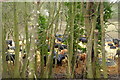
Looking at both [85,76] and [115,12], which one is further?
[115,12]

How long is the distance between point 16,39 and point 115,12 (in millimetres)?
2695

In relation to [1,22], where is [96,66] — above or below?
below

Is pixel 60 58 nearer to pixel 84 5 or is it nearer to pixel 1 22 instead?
pixel 84 5

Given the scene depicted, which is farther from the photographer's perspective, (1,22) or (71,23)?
(71,23)

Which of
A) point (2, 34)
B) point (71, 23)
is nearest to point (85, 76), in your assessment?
point (71, 23)

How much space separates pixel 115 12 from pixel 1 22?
9.66 ft

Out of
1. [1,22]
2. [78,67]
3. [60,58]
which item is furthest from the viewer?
[60,58]

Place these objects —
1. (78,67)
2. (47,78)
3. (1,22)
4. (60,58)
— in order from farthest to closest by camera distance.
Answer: (60,58), (78,67), (47,78), (1,22)

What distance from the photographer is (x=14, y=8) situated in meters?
3.97

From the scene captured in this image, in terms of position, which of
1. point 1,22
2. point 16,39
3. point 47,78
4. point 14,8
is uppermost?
point 14,8

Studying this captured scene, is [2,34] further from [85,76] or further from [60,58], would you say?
[60,58]

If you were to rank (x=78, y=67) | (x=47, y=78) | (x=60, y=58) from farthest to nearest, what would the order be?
(x=60, y=58) < (x=78, y=67) < (x=47, y=78)

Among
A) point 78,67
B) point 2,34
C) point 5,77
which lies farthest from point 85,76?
point 2,34

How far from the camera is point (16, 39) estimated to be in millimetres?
4074
